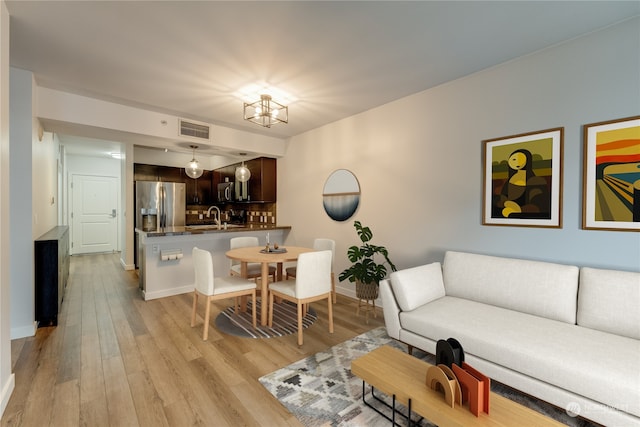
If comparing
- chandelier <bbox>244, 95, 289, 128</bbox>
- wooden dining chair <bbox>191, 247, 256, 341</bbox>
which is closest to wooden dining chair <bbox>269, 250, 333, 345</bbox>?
wooden dining chair <bbox>191, 247, 256, 341</bbox>

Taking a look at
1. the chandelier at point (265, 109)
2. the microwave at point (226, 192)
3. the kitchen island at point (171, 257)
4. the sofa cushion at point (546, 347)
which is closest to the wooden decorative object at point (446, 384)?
the sofa cushion at point (546, 347)

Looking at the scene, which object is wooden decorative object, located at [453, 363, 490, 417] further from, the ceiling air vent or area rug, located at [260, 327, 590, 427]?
the ceiling air vent

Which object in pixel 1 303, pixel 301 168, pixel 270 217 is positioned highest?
pixel 301 168

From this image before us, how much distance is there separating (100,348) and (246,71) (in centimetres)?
294

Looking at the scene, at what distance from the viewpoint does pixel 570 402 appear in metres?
1.58

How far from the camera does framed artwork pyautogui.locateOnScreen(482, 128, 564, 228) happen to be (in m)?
2.39

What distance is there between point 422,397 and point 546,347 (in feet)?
3.06

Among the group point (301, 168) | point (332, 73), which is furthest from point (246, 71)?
point (301, 168)

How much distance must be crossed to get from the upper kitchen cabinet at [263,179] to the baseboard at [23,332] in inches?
137

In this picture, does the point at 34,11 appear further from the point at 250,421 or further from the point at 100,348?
the point at 250,421

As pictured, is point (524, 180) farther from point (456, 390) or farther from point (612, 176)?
point (456, 390)

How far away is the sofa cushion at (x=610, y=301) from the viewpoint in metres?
1.86

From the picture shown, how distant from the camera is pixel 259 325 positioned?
3086 mm

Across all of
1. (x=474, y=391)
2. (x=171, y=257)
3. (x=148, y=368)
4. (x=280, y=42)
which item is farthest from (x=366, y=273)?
(x=171, y=257)
